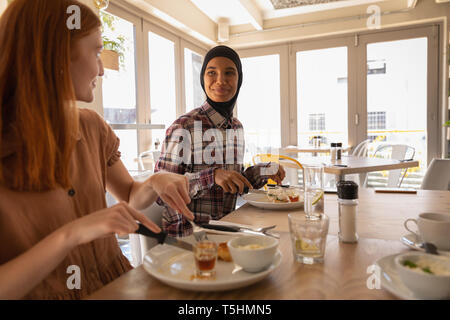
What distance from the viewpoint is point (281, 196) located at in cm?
137

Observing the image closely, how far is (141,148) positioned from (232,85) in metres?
2.39

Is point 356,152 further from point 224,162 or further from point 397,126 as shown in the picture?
point 224,162

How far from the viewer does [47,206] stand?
2.72ft

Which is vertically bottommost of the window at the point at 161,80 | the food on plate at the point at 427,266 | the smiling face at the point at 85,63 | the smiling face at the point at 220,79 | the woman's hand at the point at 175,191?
the food on plate at the point at 427,266

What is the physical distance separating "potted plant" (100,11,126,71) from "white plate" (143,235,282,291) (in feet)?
8.35

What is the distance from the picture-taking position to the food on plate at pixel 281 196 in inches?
53.5

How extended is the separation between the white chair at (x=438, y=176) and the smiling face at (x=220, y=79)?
1.41 meters

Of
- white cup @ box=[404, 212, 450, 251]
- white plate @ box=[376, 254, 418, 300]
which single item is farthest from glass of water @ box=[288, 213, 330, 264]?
white cup @ box=[404, 212, 450, 251]

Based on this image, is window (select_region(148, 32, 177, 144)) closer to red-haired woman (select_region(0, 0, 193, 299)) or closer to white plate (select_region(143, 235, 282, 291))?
red-haired woman (select_region(0, 0, 193, 299))

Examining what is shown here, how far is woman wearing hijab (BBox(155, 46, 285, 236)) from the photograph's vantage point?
4.99 feet

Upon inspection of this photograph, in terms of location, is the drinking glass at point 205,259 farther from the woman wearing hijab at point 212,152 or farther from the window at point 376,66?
the window at point 376,66

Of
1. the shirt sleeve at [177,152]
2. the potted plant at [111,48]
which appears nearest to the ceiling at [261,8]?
the potted plant at [111,48]
